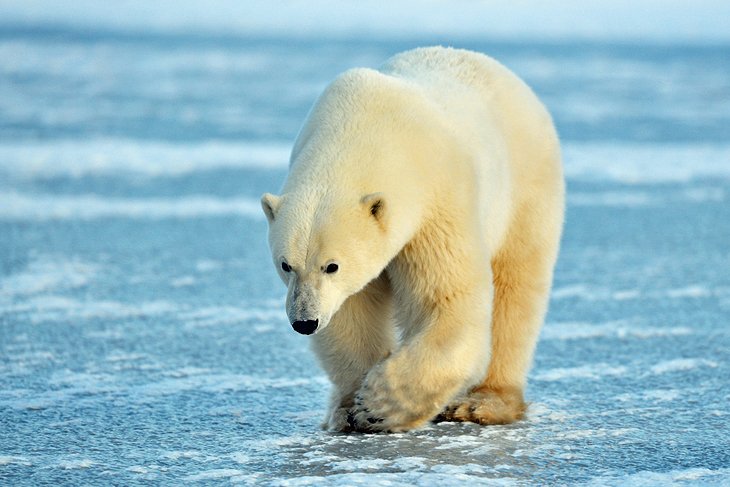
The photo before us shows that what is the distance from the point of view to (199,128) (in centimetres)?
1246

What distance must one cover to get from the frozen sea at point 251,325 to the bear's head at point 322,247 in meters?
0.44

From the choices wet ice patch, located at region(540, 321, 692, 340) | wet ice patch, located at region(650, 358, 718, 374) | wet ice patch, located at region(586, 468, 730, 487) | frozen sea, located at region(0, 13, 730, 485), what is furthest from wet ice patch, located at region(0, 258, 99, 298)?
wet ice patch, located at region(586, 468, 730, 487)

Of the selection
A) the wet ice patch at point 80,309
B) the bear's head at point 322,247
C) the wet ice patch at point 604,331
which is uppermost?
the bear's head at point 322,247

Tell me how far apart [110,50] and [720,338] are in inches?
949

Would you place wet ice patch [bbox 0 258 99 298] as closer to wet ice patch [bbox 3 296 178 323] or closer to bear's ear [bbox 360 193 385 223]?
wet ice patch [bbox 3 296 178 323]

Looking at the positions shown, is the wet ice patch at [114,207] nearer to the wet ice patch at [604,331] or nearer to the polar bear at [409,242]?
the wet ice patch at [604,331]

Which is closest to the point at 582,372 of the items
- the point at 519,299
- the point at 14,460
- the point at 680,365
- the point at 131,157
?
the point at 680,365

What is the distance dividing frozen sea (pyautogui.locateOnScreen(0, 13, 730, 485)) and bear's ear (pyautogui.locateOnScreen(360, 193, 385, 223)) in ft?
2.20

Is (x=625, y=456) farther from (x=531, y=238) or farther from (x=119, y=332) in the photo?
(x=119, y=332)

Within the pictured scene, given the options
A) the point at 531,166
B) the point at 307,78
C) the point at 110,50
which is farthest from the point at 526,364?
the point at 110,50

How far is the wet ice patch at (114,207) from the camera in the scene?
25.4ft

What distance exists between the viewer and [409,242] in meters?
3.43

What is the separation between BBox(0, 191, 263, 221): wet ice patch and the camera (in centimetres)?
774

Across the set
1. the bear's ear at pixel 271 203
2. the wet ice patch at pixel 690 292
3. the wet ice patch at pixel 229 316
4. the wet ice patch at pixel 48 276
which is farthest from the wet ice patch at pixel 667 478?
the wet ice patch at pixel 48 276
